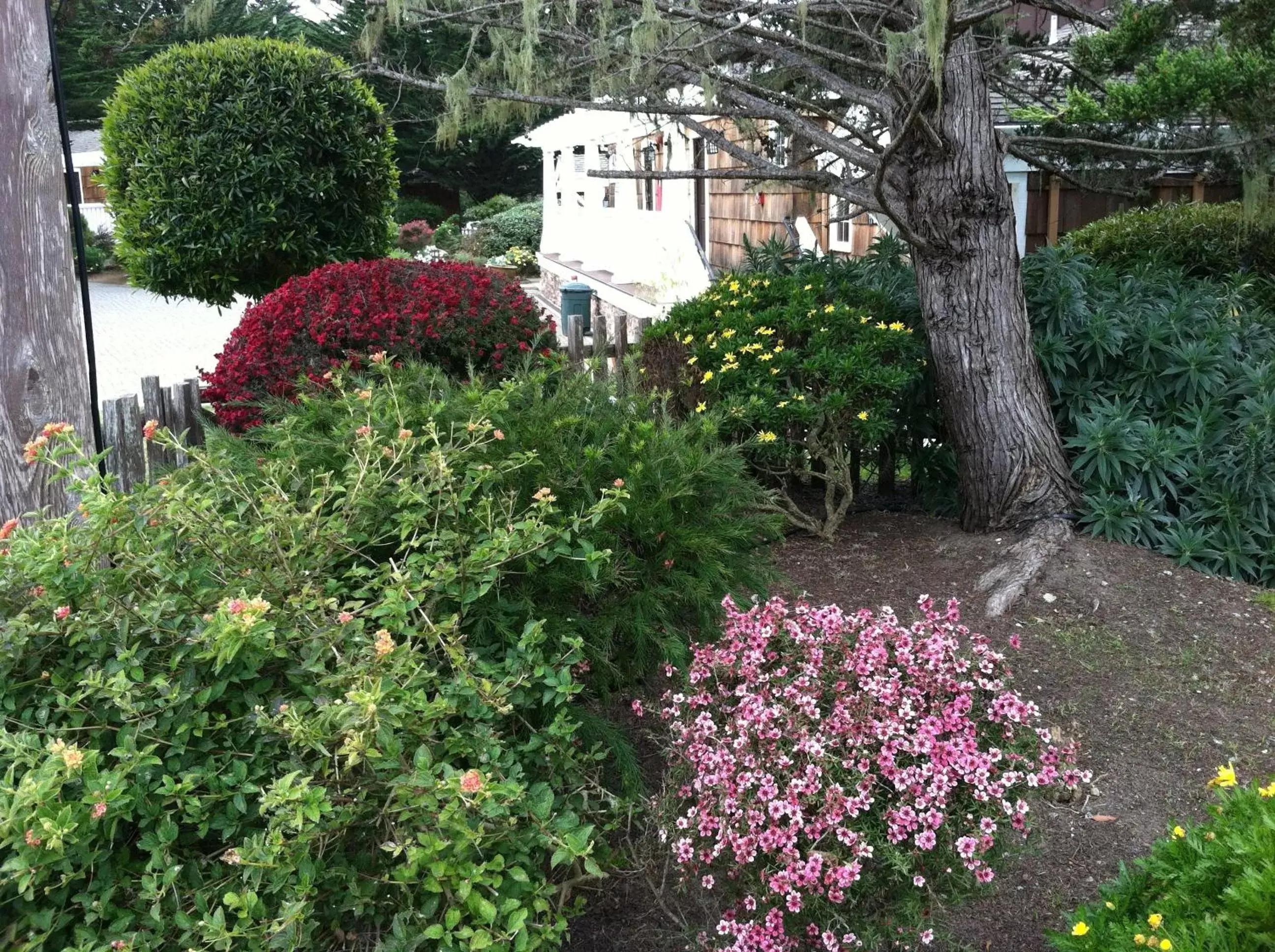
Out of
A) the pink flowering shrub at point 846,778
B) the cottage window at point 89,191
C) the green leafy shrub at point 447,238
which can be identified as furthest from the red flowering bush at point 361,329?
the cottage window at point 89,191

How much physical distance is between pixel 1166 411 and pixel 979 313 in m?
1.21

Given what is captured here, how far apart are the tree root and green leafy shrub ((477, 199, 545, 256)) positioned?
28003mm

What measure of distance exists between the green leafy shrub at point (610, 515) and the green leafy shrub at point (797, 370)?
1.48m

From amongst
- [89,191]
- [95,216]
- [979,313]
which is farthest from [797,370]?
[89,191]

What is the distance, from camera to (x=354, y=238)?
8859 mm

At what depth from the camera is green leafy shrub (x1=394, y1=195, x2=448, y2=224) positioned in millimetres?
36062

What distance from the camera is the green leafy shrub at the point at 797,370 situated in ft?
17.7

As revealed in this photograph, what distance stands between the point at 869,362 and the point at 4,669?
4.04 metres

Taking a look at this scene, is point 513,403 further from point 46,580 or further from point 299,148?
point 299,148

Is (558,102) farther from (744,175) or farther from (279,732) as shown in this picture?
(279,732)

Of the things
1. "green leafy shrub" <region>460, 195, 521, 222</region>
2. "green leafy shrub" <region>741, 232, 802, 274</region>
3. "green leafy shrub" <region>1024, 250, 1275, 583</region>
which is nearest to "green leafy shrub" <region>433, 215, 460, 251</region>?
"green leafy shrub" <region>460, 195, 521, 222</region>

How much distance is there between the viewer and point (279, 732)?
234cm

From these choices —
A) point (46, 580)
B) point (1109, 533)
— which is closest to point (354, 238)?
point (1109, 533)

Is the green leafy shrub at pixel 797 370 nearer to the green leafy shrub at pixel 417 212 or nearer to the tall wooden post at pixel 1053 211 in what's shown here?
the tall wooden post at pixel 1053 211
